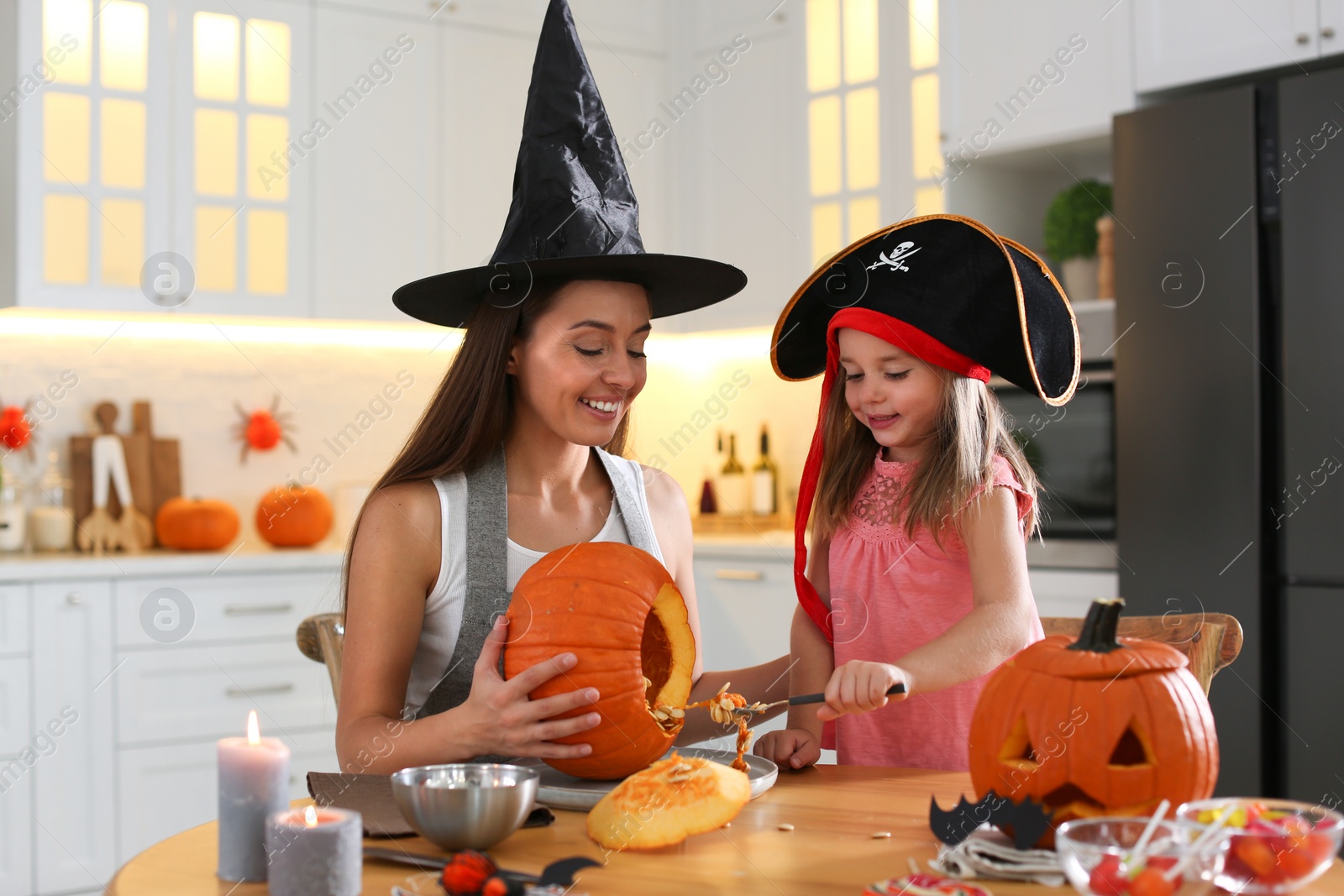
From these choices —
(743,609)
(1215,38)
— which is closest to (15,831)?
(743,609)

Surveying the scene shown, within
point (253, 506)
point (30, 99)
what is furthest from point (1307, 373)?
point (30, 99)

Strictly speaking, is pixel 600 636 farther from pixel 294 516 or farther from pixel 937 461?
pixel 294 516

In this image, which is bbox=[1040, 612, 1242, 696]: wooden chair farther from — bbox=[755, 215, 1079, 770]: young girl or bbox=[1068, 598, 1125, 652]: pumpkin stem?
bbox=[1068, 598, 1125, 652]: pumpkin stem

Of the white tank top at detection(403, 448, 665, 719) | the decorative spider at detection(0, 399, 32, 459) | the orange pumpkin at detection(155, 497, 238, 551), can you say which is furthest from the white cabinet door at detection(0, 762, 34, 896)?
the white tank top at detection(403, 448, 665, 719)

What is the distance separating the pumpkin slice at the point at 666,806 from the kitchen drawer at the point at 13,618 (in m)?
2.39

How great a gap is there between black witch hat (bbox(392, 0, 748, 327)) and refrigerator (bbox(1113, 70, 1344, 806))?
1.56 meters

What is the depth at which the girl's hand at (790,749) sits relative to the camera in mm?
1372

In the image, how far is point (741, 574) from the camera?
12.0 feet

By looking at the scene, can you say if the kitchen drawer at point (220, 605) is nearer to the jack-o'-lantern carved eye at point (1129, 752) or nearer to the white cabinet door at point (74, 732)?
the white cabinet door at point (74, 732)

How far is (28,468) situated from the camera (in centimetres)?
349

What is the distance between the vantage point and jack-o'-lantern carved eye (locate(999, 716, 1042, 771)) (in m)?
1.06

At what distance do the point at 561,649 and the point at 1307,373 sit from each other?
1.99 metres

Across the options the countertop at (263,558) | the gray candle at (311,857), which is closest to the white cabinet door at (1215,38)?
the countertop at (263,558)

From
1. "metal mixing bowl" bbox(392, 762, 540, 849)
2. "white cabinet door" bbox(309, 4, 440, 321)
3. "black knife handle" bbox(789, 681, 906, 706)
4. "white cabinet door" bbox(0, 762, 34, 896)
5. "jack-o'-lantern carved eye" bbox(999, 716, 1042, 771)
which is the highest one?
"white cabinet door" bbox(309, 4, 440, 321)
